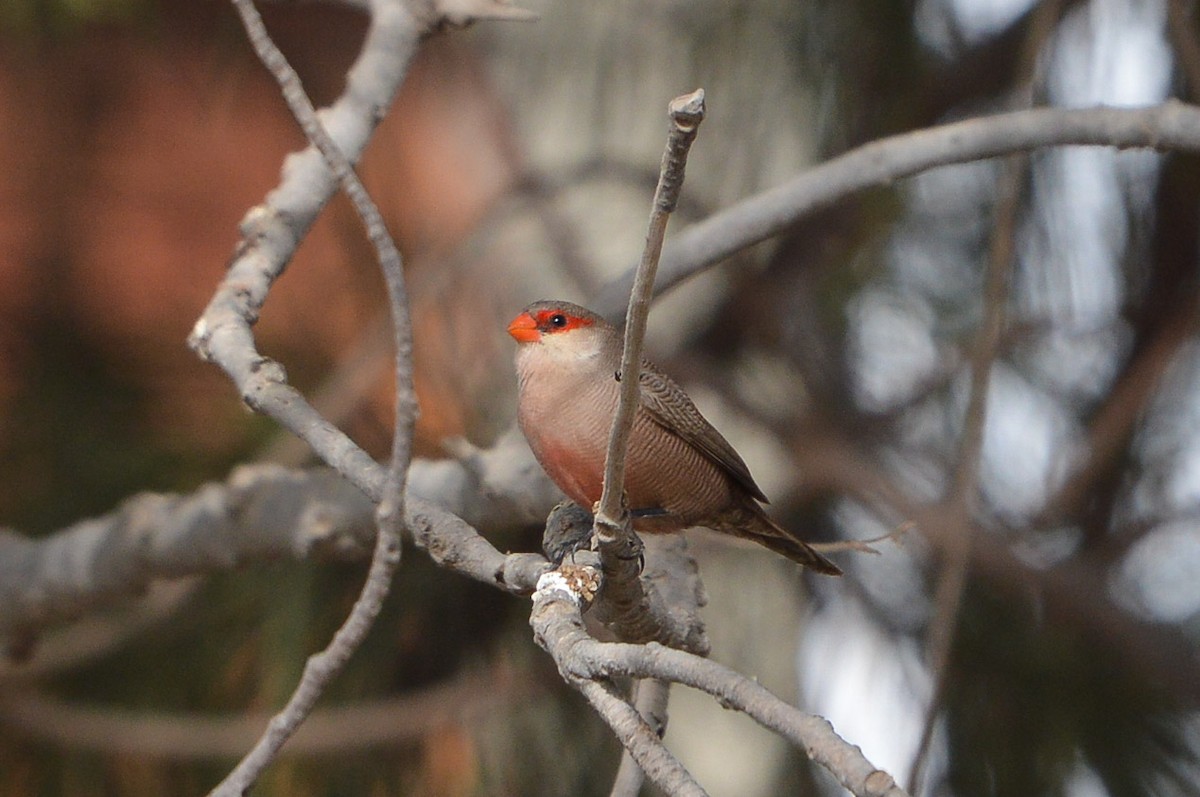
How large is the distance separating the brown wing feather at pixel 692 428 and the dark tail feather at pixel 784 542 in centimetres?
10

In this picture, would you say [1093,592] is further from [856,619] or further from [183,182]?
[183,182]

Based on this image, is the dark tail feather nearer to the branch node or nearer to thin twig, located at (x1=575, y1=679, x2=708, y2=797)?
the branch node

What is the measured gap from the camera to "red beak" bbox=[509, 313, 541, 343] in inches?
96.3

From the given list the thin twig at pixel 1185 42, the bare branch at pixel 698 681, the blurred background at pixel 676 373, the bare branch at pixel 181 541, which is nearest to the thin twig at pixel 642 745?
the bare branch at pixel 698 681

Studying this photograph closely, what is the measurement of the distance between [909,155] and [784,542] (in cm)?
76

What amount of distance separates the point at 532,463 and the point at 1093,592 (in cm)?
150

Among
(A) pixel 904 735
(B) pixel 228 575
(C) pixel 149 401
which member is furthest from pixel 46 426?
(A) pixel 904 735

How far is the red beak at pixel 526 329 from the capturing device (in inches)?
96.3

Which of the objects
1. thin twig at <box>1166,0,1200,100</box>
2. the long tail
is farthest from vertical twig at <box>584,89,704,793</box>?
thin twig at <box>1166,0,1200,100</box>

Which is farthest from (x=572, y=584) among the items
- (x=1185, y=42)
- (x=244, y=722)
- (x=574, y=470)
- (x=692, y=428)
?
(x=1185, y=42)

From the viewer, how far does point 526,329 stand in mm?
2463

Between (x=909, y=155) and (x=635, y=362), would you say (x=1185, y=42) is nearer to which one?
(x=909, y=155)

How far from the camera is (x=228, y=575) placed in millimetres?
3572

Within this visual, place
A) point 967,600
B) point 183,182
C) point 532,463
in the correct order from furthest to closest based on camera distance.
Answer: point 183,182, point 967,600, point 532,463
